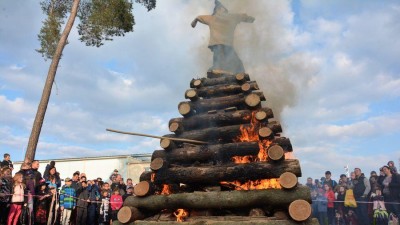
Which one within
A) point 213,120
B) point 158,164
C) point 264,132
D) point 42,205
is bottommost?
point 42,205

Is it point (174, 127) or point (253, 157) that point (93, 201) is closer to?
point (174, 127)

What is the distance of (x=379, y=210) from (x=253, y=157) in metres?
6.81

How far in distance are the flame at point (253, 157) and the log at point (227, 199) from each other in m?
0.49

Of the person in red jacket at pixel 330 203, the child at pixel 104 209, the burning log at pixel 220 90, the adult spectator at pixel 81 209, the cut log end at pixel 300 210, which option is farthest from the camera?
the person in red jacket at pixel 330 203

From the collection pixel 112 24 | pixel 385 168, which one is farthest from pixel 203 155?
pixel 112 24

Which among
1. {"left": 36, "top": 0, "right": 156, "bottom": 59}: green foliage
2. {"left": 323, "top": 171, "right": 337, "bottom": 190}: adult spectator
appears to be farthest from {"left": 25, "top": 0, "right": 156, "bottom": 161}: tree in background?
{"left": 323, "top": 171, "right": 337, "bottom": 190}: adult spectator

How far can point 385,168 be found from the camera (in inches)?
479

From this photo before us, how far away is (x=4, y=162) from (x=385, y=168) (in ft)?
41.6

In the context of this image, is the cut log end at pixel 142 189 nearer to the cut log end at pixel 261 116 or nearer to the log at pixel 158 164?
the log at pixel 158 164

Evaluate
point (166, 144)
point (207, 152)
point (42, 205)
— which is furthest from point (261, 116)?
point (42, 205)

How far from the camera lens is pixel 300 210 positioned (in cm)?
621

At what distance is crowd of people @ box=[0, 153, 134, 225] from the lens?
394 inches

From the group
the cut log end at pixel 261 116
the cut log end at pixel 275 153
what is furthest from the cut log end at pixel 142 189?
the cut log end at pixel 261 116

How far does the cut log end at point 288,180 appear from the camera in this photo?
6504 mm
